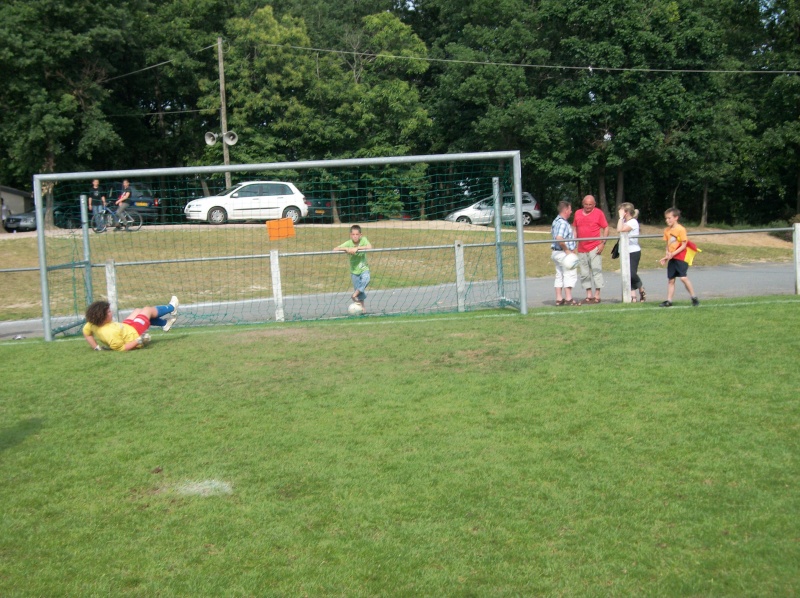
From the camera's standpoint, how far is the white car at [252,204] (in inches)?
663

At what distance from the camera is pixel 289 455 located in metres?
6.12

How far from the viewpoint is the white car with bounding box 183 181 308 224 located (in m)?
16.8

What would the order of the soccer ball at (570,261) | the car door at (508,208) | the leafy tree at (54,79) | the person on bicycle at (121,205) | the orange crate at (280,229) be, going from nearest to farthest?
1. the soccer ball at (570,261)
2. the orange crate at (280,229)
3. the car door at (508,208)
4. the person on bicycle at (121,205)
5. the leafy tree at (54,79)

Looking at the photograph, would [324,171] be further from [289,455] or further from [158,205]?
[289,455]

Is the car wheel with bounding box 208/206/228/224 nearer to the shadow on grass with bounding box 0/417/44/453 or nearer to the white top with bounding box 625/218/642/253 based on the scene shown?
the white top with bounding box 625/218/642/253

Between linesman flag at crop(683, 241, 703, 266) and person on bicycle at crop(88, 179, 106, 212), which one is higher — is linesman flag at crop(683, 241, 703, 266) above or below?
below

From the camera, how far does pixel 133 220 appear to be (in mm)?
16562

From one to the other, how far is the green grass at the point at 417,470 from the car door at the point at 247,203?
8.51 meters

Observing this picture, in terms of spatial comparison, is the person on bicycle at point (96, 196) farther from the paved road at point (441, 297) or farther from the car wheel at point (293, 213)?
the car wheel at point (293, 213)

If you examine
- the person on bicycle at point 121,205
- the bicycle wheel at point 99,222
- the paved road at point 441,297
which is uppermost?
the person on bicycle at point 121,205

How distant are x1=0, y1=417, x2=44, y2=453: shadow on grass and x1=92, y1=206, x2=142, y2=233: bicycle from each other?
9134 mm

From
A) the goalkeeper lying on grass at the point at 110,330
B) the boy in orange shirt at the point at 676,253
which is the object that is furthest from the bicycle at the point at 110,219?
the boy in orange shirt at the point at 676,253

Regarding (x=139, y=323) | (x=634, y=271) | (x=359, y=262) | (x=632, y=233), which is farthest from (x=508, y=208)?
(x=139, y=323)

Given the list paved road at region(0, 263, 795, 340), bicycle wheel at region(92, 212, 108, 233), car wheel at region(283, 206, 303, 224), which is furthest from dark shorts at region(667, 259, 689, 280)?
bicycle wheel at region(92, 212, 108, 233)
